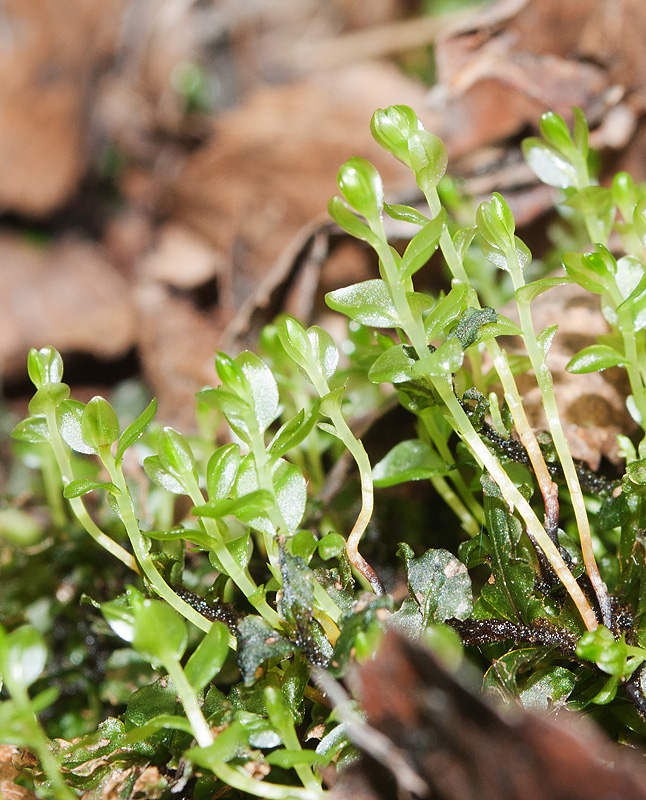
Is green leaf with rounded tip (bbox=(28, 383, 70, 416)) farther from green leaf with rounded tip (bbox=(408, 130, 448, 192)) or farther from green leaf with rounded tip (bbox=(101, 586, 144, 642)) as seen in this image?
green leaf with rounded tip (bbox=(408, 130, 448, 192))

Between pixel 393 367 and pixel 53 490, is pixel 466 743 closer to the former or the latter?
pixel 393 367

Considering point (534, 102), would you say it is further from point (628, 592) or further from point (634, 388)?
point (628, 592)

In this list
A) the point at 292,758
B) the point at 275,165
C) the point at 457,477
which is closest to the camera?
the point at 292,758

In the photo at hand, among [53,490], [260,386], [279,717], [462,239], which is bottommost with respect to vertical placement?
[53,490]

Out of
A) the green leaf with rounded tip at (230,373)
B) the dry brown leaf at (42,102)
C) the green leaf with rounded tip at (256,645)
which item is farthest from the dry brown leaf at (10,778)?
the dry brown leaf at (42,102)

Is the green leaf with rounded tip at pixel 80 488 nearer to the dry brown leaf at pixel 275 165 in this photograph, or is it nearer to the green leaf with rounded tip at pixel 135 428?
the green leaf with rounded tip at pixel 135 428

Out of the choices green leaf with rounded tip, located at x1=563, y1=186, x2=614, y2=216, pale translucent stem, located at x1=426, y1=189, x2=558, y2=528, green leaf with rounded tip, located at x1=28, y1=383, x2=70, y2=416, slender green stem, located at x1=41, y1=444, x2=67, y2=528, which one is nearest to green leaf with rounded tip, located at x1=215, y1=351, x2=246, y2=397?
green leaf with rounded tip, located at x1=28, y1=383, x2=70, y2=416

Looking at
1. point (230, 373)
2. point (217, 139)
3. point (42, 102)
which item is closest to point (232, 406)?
point (230, 373)
